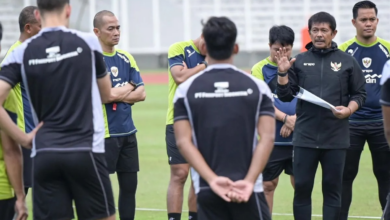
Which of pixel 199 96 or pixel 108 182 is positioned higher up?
pixel 199 96

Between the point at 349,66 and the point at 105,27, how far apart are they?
244 cm

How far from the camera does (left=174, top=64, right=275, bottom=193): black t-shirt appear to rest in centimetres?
445

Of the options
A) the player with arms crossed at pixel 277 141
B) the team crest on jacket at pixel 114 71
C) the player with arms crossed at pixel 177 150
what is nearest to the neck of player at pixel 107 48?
the team crest on jacket at pixel 114 71

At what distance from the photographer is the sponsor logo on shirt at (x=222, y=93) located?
4.44m

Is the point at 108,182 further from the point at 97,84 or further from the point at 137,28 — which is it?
the point at 137,28

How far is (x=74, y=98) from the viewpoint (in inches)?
189

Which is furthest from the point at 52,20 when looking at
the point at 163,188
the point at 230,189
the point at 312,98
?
the point at 163,188

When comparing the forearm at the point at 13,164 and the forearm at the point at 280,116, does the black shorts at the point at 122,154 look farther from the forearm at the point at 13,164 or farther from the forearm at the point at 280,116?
the forearm at the point at 13,164

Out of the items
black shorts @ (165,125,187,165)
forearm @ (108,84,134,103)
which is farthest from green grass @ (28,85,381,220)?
forearm @ (108,84,134,103)

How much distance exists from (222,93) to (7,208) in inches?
75.2

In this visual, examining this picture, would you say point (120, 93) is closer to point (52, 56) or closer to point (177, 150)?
point (177, 150)

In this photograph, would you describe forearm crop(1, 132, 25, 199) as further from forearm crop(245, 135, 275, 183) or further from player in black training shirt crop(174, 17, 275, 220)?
forearm crop(245, 135, 275, 183)

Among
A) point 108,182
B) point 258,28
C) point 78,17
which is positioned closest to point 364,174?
point 108,182

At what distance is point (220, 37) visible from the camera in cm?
447
